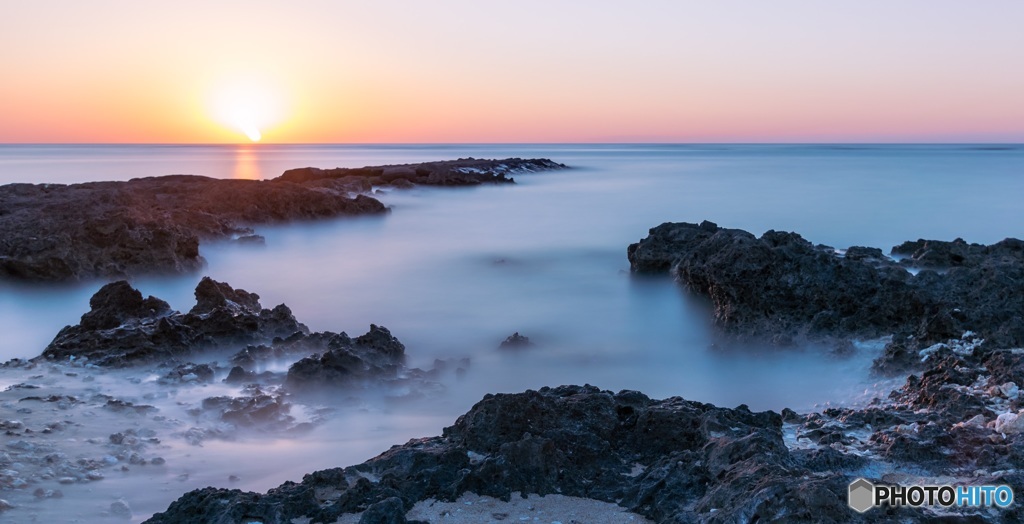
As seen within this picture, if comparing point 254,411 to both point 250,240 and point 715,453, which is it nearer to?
point 715,453

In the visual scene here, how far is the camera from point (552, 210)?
23.0 meters

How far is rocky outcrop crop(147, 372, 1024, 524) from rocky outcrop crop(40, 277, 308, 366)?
291 cm

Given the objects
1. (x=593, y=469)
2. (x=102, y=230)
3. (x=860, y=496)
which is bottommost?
(x=593, y=469)

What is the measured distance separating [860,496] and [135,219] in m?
10.5

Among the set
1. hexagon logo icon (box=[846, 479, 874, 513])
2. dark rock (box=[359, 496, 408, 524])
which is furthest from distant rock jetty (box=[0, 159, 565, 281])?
hexagon logo icon (box=[846, 479, 874, 513])

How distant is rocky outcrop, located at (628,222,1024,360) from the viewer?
5.99 meters

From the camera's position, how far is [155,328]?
6.28 m

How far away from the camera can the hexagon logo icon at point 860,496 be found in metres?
2.77

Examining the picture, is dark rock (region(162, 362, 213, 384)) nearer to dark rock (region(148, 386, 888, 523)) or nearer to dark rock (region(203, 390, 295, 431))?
dark rock (region(203, 390, 295, 431))

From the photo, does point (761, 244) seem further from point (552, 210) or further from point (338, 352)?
point (552, 210)

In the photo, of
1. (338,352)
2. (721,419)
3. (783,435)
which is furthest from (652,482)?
(338,352)

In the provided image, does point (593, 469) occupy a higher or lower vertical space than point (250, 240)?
higher

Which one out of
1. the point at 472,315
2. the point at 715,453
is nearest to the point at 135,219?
the point at 472,315

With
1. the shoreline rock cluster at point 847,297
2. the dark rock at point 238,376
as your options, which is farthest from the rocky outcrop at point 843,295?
the dark rock at point 238,376
